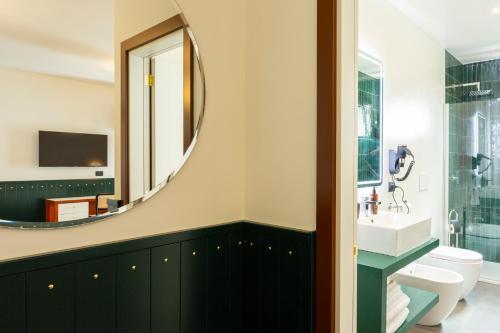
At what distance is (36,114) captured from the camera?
2.91ft

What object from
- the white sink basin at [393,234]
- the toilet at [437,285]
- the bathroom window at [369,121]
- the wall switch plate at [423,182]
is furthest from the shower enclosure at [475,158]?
the white sink basin at [393,234]

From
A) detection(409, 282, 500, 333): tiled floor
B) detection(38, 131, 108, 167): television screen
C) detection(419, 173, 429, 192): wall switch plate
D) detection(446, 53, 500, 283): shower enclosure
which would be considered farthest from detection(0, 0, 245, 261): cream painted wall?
detection(446, 53, 500, 283): shower enclosure

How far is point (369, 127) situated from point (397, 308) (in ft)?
3.90

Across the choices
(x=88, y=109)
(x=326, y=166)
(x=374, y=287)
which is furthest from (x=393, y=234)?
(x=88, y=109)

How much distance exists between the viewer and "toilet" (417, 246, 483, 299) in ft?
9.93

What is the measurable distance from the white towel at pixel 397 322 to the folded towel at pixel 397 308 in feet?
0.05

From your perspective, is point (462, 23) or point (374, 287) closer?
point (374, 287)

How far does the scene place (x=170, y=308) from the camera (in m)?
1.18

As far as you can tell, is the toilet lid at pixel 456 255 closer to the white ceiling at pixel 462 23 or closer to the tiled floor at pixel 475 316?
the tiled floor at pixel 475 316

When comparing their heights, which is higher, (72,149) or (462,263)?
(72,149)

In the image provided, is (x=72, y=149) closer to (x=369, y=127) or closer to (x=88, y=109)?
(x=88, y=109)

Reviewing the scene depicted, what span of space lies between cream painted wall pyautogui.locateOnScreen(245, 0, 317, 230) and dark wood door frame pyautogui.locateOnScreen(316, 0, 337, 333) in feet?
0.11

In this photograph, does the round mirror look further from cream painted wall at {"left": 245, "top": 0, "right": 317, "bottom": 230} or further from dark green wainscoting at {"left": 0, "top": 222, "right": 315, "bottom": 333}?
cream painted wall at {"left": 245, "top": 0, "right": 317, "bottom": 230}

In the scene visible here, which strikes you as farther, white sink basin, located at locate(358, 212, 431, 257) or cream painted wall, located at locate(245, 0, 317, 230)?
white sink basin, located at locate(358, 212, 431, 257)
